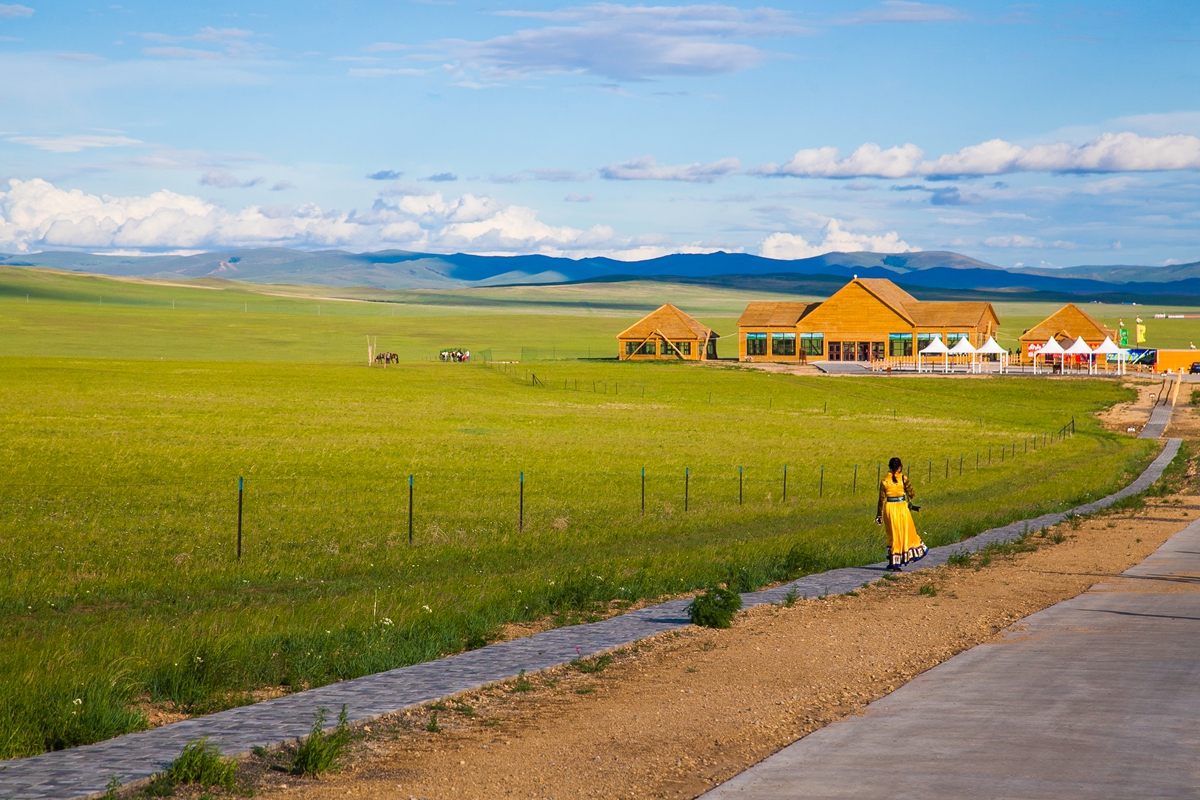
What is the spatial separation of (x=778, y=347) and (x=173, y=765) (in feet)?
342

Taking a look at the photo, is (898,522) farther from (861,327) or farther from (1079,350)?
(861,327)

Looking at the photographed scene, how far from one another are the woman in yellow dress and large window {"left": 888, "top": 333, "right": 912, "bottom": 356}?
9140cm

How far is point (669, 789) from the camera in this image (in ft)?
26.9

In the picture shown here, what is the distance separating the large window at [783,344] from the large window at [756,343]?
859 millimetres

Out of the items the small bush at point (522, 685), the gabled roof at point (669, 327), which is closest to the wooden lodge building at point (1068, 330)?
the gabled roof at point (669, 327)

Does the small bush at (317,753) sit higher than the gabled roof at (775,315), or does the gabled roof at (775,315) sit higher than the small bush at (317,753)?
the gabled roof at (775,315)

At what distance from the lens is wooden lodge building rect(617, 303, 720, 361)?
365ft

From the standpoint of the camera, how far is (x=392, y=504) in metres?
27.2

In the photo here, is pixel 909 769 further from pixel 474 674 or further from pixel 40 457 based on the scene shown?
pixel 40 457

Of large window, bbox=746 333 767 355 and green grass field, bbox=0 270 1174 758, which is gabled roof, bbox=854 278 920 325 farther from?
green grass field, bbox=0 270 1174 758

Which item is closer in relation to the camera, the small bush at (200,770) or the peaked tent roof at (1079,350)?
the small bush at (200,770)

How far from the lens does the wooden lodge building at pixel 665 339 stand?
4385 inches

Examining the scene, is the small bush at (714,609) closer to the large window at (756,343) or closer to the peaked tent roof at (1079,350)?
the peaked tent roof at (1079,350)

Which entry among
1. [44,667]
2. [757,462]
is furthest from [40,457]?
[44,667]
